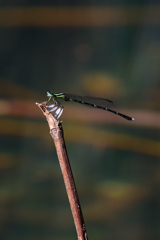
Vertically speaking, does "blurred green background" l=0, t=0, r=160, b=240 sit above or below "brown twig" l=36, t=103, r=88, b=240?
above

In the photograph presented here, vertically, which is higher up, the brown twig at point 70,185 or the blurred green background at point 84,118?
the blurred green background at point 84,118

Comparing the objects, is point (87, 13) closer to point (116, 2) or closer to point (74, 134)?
point (116, 2)

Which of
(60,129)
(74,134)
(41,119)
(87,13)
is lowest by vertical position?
(60,129)

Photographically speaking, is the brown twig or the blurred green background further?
the blurred green background

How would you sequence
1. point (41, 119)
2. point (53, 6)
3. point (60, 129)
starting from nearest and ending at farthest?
point (60, 129)
point (53, 6)
point (41, 119)

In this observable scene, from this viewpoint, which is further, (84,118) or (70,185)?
(84,118)

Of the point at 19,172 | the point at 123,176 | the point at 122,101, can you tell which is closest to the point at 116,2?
the point at 122,101

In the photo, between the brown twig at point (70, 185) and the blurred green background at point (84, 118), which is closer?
the brown twig at point (70, 185)

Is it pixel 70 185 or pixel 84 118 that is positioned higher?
pixel 84 118
